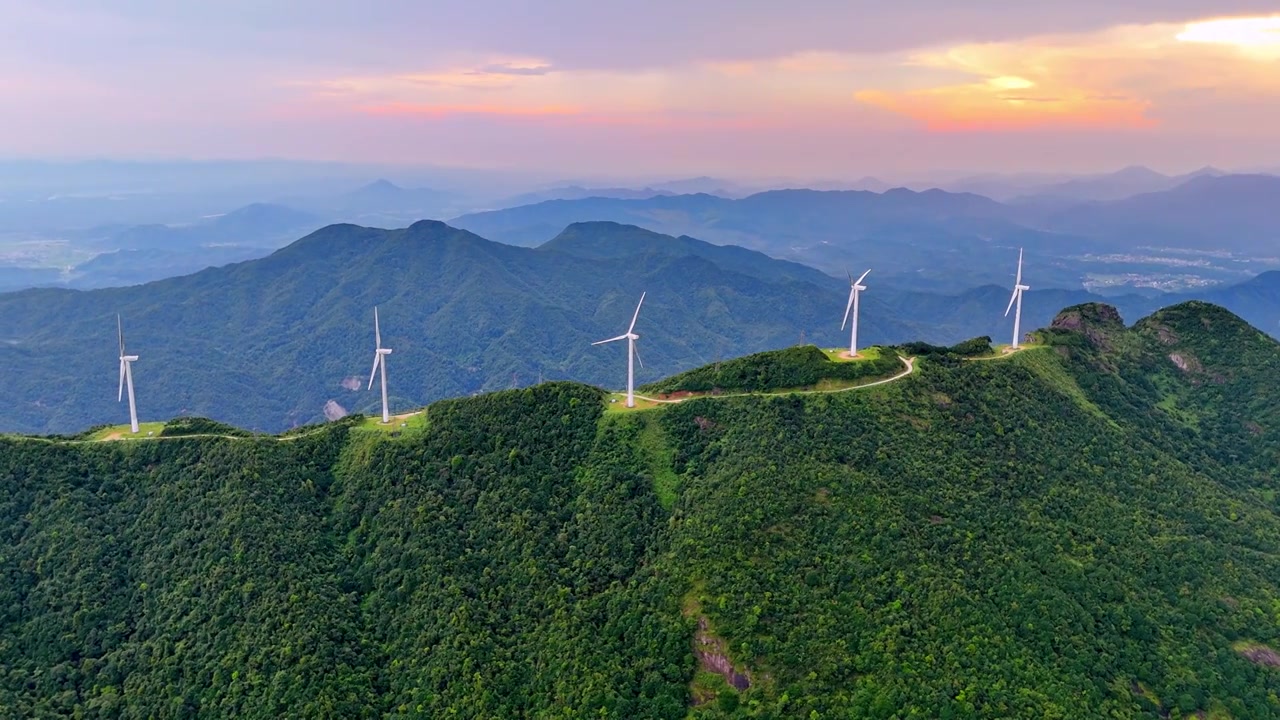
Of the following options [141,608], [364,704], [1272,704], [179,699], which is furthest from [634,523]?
[1272,704]

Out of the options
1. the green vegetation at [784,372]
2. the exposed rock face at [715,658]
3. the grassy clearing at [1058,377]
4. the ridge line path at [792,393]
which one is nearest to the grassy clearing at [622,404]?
the ridge line path at [792,393]

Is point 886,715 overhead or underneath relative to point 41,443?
underneath

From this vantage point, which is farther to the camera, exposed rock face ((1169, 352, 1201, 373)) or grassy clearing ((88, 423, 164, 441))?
exposed rock face ((1169, 352, 1201, 373))

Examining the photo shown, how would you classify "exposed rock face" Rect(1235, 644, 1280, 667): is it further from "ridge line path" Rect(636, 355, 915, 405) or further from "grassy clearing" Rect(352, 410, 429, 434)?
"grassy clearing" Rect(352, 410, 429, 434)

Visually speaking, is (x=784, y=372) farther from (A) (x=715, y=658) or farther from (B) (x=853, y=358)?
(A) (x=715, y=658)

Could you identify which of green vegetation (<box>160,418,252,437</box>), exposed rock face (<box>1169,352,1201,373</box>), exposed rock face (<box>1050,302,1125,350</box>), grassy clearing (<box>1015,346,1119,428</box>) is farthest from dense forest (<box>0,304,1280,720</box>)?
exposed rock face (<box>1050,302,1125,350</box>)

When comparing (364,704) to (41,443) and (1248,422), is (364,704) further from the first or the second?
(1248,422)
